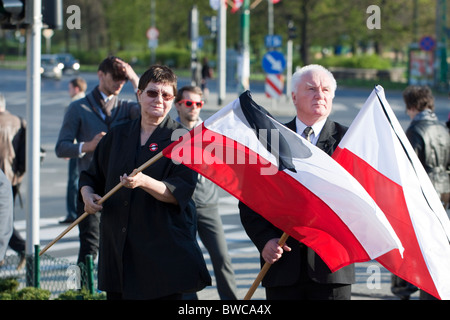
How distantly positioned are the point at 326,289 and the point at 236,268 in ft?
14.4

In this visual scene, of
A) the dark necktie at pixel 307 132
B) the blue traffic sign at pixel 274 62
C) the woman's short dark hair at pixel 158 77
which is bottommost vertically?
the dark necktie at pixel 307 132

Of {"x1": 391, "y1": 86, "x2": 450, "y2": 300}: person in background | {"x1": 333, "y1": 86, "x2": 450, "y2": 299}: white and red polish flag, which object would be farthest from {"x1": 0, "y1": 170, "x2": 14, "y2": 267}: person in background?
{"x1": 391, "y1": 86, "x2": 450, "y2": 300}: person in background

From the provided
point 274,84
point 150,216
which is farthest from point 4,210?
point 274,84

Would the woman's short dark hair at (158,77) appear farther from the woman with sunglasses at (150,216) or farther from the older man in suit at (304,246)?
the older man in suit at (304,246)

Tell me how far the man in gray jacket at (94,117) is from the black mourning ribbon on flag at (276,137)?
2.48 metres

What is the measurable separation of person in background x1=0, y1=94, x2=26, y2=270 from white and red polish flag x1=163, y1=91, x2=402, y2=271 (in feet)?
15.1

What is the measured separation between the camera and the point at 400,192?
4.55 metres

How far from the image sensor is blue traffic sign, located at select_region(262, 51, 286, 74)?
2500 cm

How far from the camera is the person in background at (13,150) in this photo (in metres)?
8.80

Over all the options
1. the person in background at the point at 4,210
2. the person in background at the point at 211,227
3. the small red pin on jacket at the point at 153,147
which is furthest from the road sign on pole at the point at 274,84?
the person in background at the point at 4,210

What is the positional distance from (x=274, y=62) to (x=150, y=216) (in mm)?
20819

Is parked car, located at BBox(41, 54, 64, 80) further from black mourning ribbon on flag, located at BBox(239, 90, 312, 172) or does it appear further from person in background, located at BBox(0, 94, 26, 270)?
black mourning ribbon on flag, located at BBox(239, 90, 312, 172)

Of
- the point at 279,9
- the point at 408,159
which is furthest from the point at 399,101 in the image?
the point at 408,159

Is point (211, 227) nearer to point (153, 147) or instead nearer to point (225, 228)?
point (153, 147)
